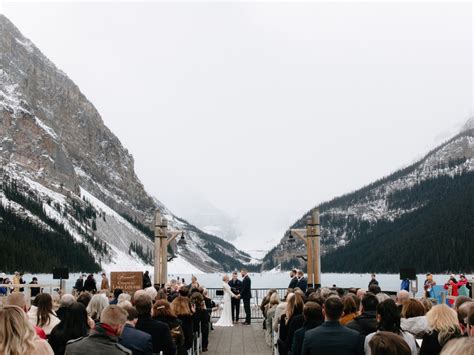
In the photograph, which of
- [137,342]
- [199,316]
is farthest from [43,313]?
[199,316]

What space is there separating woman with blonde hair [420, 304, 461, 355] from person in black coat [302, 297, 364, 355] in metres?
0.87

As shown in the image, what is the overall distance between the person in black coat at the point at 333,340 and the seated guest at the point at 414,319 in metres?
2.04

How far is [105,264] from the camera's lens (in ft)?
510

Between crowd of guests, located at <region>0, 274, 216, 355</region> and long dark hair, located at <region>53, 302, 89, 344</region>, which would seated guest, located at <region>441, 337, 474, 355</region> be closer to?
crowd of guests, located at <region>0, 274, 216, 355</region>

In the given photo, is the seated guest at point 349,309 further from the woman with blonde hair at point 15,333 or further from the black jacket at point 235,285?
the black jacket at point 235,285

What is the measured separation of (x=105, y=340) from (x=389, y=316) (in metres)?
2.72

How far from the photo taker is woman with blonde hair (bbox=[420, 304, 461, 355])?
5812mm

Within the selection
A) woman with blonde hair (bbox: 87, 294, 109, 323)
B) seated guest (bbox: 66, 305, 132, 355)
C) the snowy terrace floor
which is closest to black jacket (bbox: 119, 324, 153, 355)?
seated guest (bbox: 66, 305, 132, 355)

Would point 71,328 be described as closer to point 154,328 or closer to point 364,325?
point 154,328

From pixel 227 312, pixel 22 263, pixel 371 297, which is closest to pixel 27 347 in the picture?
pixel 371 297

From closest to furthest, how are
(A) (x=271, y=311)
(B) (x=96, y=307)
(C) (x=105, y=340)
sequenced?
(C) (x=105, y=340) < (B) (x=96, y=307) < (A) (x=271, y=311)

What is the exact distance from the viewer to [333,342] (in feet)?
18.0

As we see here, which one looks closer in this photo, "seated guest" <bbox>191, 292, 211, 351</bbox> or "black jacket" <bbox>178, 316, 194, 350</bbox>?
"black jacket" <bbox>178, 316, 194, 350</bbox>

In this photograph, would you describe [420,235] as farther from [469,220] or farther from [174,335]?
[174,335]
